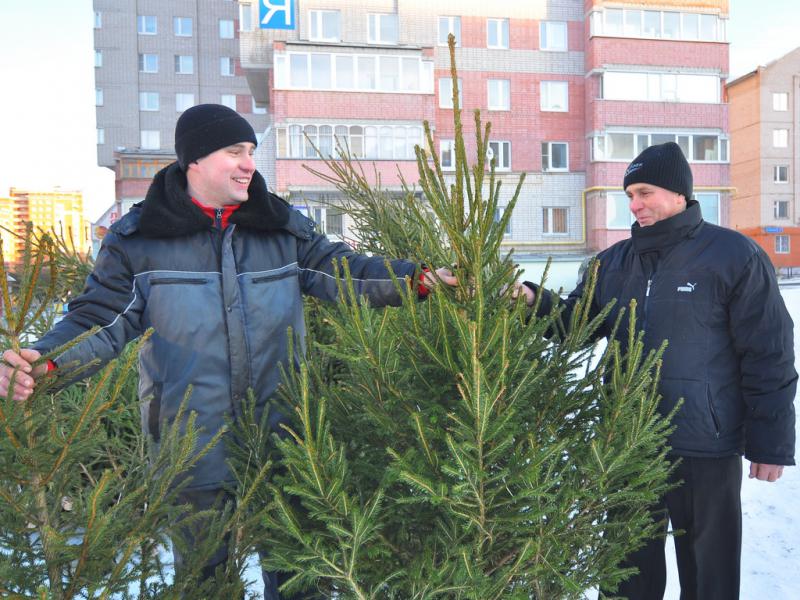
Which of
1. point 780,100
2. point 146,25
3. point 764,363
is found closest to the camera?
point 764,363

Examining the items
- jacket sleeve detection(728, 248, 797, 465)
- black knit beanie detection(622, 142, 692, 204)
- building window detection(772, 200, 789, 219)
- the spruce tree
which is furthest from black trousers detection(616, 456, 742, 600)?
building window detection(772, 200, 789, 219)

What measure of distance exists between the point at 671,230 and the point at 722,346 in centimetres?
52

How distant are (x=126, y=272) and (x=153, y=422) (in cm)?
55

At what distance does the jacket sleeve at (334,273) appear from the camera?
2.45 meters

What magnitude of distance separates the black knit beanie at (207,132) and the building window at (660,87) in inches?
1130

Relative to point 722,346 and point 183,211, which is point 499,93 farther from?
point 183,211

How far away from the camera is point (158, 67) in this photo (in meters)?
40.7

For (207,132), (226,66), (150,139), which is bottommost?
(207,132)

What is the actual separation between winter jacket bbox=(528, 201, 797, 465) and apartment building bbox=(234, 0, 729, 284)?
79.7 ft

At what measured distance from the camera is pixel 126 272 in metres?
2.37

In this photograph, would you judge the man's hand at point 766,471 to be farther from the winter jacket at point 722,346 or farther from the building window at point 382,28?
the building window at point 382,28

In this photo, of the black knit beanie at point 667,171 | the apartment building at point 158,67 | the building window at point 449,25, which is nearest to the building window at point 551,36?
the building window at point 449,25

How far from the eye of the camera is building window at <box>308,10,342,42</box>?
27.3 meters

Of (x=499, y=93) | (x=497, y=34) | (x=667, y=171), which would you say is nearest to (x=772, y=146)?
(x=499, y=93)
